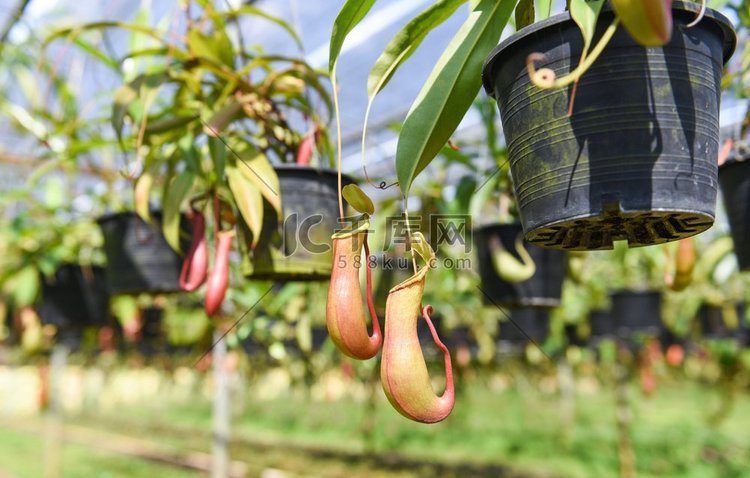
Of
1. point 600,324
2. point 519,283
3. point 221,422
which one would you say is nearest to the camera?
point 519,283

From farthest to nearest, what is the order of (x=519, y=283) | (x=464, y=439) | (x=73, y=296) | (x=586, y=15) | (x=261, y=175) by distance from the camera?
(x=464, y=439) → (x=73, y=296) → (x=519, y=283) → (x=261, y=175) → (x=586, y=15)

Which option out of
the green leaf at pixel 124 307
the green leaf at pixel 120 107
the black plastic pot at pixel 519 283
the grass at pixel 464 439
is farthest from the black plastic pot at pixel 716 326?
the green leaf at pixel 120 107

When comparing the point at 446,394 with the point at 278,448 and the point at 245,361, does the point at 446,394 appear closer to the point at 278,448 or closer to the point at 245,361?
the point at 245,361

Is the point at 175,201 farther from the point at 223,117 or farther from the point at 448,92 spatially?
the point at 448,92

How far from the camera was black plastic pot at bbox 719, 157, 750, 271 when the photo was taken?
0.98m

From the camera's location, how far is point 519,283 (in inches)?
47.6

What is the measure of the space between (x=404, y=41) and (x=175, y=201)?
54cm

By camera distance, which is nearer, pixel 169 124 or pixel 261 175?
pixel 261 175

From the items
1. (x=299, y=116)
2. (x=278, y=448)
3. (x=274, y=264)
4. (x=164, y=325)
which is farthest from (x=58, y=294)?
(x=278, y=448)

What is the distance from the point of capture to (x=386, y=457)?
185 inches

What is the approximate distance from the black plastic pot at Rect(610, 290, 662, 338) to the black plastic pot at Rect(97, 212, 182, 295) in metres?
2.06

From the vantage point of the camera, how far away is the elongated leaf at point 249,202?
0.90 meters

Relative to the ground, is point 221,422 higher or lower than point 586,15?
lower

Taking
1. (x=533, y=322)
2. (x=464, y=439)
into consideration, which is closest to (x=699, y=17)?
(x=533, y=322)
